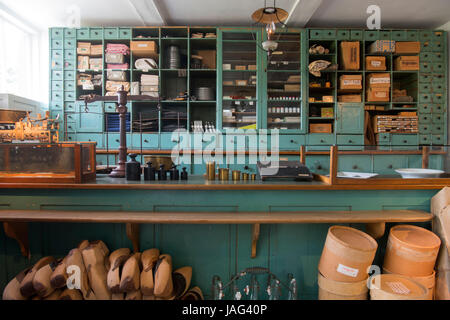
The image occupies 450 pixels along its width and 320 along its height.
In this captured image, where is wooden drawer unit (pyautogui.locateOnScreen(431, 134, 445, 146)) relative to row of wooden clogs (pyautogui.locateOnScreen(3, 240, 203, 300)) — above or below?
above

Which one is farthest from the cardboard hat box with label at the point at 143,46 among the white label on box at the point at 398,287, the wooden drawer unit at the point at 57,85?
the white label on box at the point at 398,287

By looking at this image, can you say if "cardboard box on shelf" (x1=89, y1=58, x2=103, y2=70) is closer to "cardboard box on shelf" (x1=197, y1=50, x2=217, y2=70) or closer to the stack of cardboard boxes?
"cardboard box on shelf" (x1=197, y1=50, x2=217, y2=70)

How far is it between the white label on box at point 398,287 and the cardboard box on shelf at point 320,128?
118 inches

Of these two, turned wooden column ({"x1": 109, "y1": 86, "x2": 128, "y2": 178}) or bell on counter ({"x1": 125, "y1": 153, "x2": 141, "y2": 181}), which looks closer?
bell on counter ({"x1": 125, "y1": 153, "x2": 141, "y2": 181})

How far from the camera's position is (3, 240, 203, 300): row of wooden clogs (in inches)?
53.2

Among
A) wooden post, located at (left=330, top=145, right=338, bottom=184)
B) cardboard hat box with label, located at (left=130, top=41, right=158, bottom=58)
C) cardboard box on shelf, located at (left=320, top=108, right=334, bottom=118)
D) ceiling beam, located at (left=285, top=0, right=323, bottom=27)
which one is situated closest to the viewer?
wooden post, located at (left=330, top=145, right=338, bottom=184)

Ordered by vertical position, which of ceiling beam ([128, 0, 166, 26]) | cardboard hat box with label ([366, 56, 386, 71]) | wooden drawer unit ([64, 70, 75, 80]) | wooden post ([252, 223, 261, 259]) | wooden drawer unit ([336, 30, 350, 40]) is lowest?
wooden post ([252, 223, 261, 259])

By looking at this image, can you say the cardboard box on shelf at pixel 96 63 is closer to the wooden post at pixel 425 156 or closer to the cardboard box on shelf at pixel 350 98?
the cardboard box on shelf at pixel 350 98

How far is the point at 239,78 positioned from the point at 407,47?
2685mm

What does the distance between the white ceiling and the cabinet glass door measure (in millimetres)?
322

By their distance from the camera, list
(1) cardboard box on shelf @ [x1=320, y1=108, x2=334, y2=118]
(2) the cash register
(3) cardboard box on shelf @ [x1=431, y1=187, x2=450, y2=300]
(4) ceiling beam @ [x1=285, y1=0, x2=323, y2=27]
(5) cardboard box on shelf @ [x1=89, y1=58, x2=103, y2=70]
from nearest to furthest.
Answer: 1. (3) cardboard box on shelf @ [x1=431, y1=187, x2=450, y2=300]
2. (2) the cash register
3. (4) ceiling beam @ [x1=285, y1=0, x2=323, y2=27]
4. (5) cardboard box on shelf @ [x1=89, y1=58, x2=103, y2=70]
5. (1) cardboard box on shelf @ [x1=320, y1=108, x2=334, y2=118]

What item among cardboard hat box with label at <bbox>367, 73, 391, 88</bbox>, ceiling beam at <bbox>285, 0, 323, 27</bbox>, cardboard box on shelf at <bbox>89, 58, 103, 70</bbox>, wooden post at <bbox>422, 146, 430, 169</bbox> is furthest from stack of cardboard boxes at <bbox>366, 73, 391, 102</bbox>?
cardboard box on shelf at <bbox>89, 58, 103, 70</bbox>
